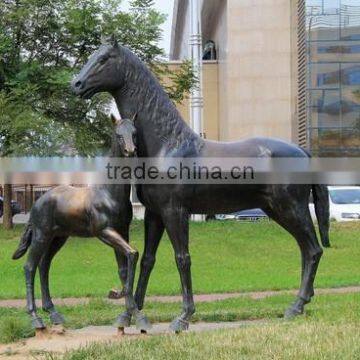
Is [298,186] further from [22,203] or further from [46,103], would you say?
[22,203]

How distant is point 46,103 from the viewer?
21859mm

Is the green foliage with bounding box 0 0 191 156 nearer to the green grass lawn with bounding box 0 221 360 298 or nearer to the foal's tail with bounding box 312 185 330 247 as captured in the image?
the green grass lawn with bounding box 0 221 360 298

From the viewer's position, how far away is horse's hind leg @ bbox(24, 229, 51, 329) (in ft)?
23.7

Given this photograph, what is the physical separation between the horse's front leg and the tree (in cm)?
1384

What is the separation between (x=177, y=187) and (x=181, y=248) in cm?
62

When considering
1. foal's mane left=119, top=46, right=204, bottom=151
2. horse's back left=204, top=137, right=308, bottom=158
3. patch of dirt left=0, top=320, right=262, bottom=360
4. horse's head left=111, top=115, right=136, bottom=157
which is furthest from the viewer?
horse's back left=204, top=137, right=308, bottom=158

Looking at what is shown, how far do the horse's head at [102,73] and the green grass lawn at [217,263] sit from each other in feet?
19.4

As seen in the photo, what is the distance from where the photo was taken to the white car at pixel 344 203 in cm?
2517

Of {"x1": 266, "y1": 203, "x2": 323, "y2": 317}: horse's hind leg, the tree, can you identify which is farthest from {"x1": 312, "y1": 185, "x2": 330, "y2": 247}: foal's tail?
the tree

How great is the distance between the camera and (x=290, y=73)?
37.7 meters

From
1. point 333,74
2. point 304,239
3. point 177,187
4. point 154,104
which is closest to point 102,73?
point 154,104

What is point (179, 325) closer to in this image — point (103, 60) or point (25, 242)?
point (25, 242)

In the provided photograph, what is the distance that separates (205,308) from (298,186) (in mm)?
3485

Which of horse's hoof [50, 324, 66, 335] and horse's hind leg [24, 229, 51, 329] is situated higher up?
horse's hind leg [24, 229, 51, 329]
